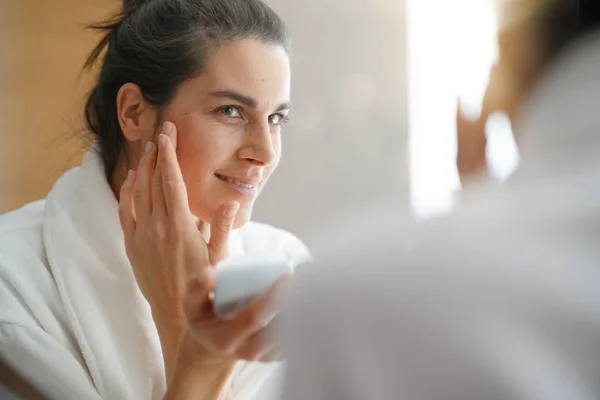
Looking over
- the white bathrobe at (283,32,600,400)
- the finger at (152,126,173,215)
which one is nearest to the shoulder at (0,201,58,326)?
the finger at (152,126,173,215)

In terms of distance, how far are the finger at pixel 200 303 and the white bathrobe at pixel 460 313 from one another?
0.08 meters

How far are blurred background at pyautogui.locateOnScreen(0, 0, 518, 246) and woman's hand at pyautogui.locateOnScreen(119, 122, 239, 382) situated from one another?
0.39 ft

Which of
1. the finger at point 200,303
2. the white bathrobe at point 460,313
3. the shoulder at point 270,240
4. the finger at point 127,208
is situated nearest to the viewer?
the white bathrobe at point 460,313

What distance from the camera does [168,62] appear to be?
1.49ft

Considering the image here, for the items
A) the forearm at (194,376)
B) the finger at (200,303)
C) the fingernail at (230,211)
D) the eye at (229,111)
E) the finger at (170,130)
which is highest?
the eye at (229,111)

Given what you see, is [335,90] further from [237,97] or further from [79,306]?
[79,306]

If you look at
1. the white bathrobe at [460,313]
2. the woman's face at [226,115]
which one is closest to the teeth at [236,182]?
the woman's face at [226,115]

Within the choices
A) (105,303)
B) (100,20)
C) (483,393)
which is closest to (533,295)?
(483,393)

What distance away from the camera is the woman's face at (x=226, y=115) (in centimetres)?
44

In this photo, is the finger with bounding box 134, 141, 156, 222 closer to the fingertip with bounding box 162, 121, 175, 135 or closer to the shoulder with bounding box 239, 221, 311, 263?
the fingertip with bounding box 162, 121, 175, 135

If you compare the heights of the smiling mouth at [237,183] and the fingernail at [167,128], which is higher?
the fingernail at [167,128]

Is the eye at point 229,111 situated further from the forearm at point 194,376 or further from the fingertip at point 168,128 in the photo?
the forearm at point 194,376

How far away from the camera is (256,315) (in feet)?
0.95

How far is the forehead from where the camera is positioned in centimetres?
44
